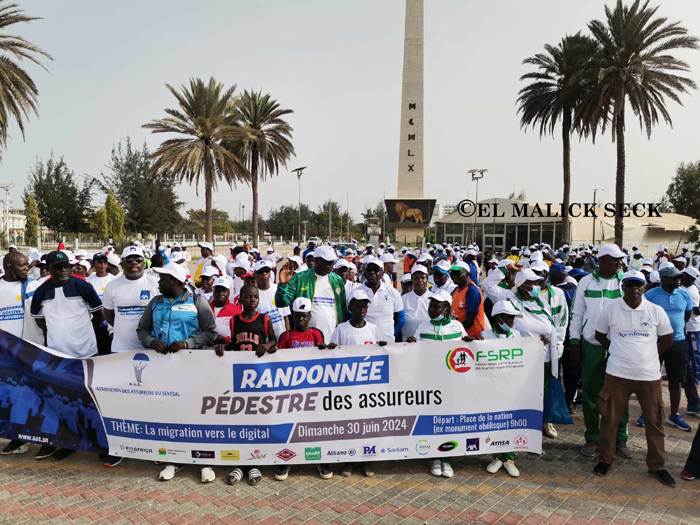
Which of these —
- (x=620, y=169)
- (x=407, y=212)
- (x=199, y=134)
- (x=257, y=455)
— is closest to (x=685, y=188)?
(x=407, y=212)

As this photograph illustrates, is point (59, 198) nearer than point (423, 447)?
No

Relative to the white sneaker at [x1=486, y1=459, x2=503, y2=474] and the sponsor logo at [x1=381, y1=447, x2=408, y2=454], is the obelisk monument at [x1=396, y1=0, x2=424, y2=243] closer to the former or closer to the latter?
the white sneaker at [x1=486, y1=459, x2=503, y2=474]

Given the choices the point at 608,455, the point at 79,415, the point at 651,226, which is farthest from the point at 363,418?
the point at 651,226

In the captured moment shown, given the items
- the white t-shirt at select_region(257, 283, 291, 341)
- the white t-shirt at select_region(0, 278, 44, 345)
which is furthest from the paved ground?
the white t-shirt at select_region(257, 283, 291, 341)

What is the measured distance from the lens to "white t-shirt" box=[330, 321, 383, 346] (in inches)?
197

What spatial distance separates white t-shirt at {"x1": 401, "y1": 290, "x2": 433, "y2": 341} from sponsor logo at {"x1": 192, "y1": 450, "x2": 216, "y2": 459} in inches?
106

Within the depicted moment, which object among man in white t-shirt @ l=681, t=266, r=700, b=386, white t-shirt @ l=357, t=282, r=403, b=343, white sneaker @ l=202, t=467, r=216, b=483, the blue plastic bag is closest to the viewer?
white sneaker @ l=202, t=467, r=216, b=483

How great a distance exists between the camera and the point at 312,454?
15.4ft

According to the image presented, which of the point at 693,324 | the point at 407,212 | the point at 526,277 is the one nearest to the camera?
the point at 526,277

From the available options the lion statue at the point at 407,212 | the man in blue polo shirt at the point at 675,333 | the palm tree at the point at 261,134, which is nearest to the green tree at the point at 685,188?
the lion statue at the point at 407,212

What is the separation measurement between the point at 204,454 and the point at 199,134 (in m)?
21.5

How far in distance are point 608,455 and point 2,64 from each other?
2161cm

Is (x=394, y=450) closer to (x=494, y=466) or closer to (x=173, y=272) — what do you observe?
(x=494, y=466)

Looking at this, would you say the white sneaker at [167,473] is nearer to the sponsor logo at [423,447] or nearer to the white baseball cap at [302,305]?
the white baseball cap at [302,305]
